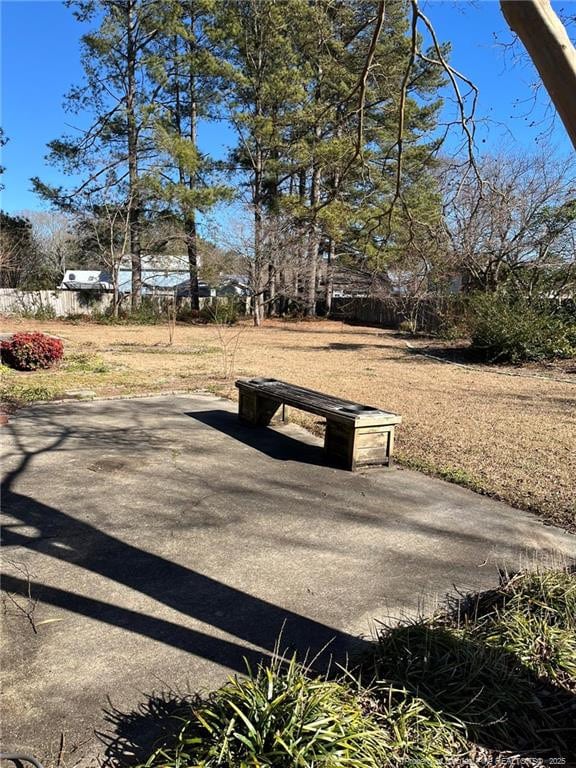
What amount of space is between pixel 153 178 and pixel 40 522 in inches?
940

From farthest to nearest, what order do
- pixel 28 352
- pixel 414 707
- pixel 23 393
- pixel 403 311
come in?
pixel 403 311, pixel 28 352, pixel 23 393, pixel 414 707

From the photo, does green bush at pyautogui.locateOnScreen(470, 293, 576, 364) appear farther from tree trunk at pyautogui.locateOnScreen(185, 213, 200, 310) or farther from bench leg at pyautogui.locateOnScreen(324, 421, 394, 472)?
tree trunk at pyautogui.locateOnScreen(185, 213, 200, 310)

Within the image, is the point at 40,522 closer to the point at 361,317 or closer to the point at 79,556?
the point at 79,556

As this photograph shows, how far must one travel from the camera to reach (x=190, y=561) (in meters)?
3.22

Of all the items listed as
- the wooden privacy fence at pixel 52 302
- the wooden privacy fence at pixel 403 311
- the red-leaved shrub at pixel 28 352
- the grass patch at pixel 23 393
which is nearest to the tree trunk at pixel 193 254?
the wooden privacy fence at pixel 52 302

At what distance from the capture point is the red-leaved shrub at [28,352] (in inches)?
399

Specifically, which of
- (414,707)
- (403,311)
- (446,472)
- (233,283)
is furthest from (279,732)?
(233,283)

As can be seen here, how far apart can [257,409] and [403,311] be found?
18.0 m

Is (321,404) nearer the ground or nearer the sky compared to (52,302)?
nearer the ground

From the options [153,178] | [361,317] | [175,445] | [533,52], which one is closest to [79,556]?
[175,445]

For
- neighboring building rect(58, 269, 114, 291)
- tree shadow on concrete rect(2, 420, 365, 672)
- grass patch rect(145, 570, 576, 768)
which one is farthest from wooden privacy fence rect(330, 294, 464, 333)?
neighboring building rect(58, 269, 114, 291)

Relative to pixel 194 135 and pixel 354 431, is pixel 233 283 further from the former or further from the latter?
pixel 354 431

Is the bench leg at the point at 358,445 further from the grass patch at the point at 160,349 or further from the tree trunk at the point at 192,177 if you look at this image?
the tree trunk at the point at 192,177

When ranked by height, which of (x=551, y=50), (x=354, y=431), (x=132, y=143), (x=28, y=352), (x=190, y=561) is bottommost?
(x=190, y=561)
